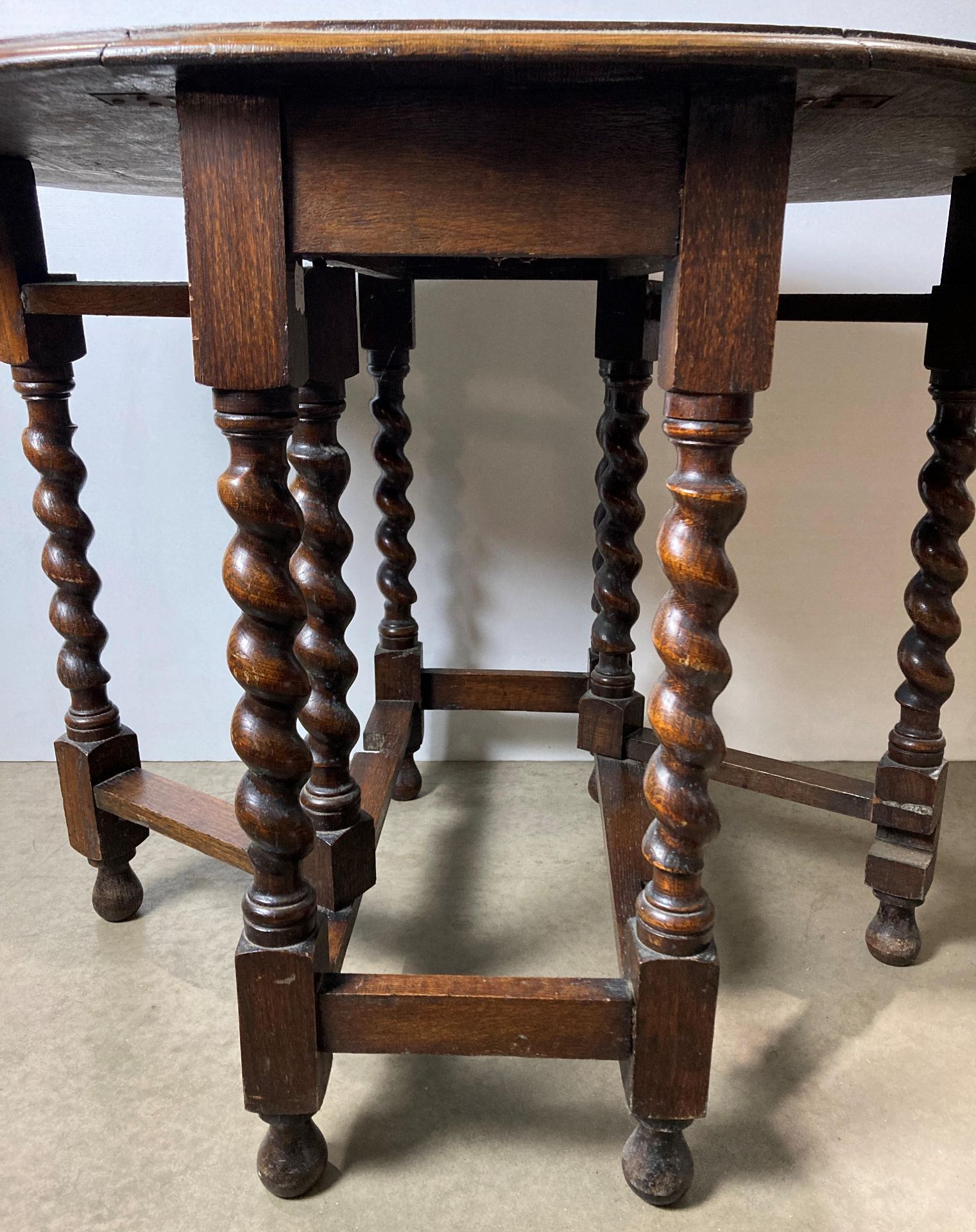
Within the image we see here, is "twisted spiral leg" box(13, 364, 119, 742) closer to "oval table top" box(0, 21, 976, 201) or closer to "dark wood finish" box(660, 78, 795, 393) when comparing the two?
"oval table top" box(0, 21, 976, 201)

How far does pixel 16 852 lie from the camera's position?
1754mm

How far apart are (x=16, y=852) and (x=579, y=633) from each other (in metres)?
1.12

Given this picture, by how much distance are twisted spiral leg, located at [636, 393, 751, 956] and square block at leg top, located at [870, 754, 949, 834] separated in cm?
56

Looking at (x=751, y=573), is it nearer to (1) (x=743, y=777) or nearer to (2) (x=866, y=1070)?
(1) (x=743, y=777)

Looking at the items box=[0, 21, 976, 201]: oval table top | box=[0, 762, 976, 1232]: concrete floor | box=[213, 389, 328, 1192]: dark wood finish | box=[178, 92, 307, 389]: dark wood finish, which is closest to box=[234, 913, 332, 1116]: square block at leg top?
box=[213, 389, 328, 1192]: dark wood finish

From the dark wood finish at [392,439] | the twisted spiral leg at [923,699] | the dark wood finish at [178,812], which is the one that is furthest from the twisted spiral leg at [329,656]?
Result: the twisted spiral leg at [923,699]

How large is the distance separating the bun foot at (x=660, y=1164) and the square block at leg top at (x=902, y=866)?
0.55 m

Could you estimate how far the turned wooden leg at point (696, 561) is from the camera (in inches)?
32.0

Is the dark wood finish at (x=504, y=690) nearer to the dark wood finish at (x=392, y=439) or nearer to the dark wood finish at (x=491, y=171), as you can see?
the dark wood finish at (x=392, y=439)

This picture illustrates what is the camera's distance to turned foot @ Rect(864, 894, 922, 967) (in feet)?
4.76

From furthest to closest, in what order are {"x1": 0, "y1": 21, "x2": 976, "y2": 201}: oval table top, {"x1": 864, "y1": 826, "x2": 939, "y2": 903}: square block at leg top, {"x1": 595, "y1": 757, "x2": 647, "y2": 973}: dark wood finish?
{"x1": 864, "y1": 826, "x2": 939, "y2": 903}: square block at leg top < {"x1": 595, "y1": 757, "x2": 647, "y2": 973}: dark wood finish < {"x1": 0, "y1": 21, "x2": 976, "y2": 201}: oval table top

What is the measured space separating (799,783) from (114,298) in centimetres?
115

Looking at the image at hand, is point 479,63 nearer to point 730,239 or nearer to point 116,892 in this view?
point 730,239

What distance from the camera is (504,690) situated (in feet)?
5.98
